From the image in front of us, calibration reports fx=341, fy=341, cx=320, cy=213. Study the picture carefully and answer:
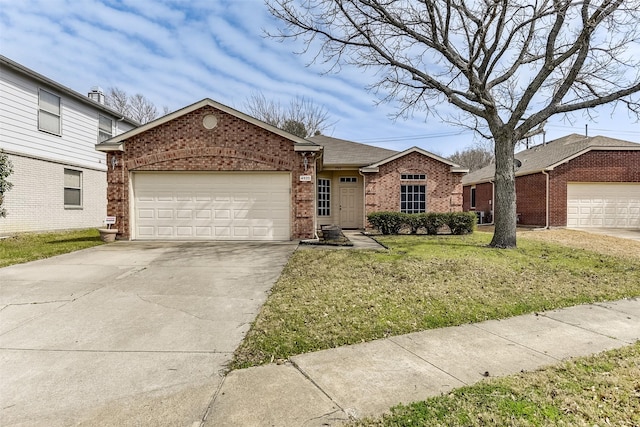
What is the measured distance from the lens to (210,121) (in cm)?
1096

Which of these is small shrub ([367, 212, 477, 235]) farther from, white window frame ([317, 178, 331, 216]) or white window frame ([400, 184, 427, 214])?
white window frame ([317, 178, 331, 216])

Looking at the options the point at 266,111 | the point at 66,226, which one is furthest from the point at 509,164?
the point at 266,111

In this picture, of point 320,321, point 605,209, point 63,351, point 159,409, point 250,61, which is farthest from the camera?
point 605,209

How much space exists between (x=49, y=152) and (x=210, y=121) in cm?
718

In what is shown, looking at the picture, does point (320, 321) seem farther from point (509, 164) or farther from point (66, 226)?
point (66, 226)

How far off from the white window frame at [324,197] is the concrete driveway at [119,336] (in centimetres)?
898

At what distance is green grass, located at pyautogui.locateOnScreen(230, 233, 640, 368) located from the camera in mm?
3904

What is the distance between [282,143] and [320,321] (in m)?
7.85

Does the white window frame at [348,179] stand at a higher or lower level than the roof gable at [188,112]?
lower

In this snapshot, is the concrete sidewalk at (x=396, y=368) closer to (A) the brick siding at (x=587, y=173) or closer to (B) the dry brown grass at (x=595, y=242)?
(B) the dry brown grass at (x=595, y=242)

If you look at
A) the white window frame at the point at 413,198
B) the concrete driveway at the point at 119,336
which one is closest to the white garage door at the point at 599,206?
the white window frame at the point at 413,198

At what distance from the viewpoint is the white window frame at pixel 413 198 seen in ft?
50.0

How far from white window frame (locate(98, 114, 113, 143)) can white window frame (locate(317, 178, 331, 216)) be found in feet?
34.5

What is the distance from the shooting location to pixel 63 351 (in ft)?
11.3
